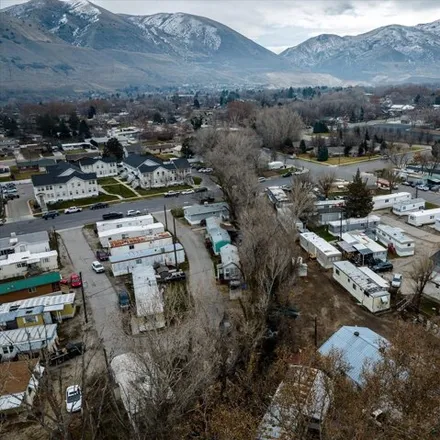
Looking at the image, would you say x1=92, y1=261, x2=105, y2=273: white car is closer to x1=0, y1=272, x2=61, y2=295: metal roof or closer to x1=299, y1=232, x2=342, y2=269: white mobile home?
x1=0, y1=272, x2=61, y2=295: metal roof

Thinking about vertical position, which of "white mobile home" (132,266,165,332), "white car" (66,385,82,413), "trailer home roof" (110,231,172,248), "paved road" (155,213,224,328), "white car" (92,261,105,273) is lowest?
"paved road" (155,213,224,328)

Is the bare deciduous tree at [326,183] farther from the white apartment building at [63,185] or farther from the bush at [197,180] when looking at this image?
the white apartment building at [63,185]

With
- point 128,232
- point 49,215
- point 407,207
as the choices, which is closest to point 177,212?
point 128,232

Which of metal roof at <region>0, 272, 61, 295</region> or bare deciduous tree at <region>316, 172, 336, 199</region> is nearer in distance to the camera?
metal roof at <region>0, 272, 61, 295</region>

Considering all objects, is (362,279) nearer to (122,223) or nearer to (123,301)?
(123,301)

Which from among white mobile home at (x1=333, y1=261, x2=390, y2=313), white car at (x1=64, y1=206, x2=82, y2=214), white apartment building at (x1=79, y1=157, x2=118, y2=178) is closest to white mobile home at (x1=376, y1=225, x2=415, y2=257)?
white mobile home at (x1=333, y1=261, x2=390, y2=313)

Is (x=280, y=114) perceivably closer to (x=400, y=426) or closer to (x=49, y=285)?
(x=49, y=285)

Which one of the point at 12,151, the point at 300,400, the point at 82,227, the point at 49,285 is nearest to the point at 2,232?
the point at 82,227

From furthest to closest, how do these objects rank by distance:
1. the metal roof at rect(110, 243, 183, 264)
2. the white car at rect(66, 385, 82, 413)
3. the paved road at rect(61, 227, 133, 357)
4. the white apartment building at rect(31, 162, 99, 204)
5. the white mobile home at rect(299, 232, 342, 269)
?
1. the white apartment building at rect(31, 162, 99, 204)
2. the white mobile home at rect(299, 232, 342, 269)
3. the metal roof at rect(110, 243, 183, 264)
4. the paved road at rect(61, 227, 133, 357)
5. the white car at rect(66, 385, 82, 413)
